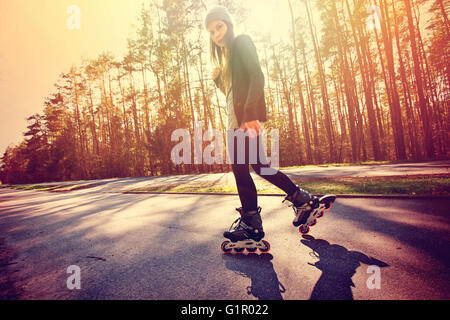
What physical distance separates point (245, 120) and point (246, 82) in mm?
409

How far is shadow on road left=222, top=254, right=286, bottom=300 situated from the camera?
136 cm

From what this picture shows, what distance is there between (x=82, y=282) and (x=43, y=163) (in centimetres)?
4285

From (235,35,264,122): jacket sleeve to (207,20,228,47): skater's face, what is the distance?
0.69ft

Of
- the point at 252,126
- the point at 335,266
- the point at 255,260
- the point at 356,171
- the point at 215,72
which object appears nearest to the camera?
the point at 335,266

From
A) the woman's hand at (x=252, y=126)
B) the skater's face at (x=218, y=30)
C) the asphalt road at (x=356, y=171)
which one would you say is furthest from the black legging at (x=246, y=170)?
the asphalt road at (x=356, y=171)

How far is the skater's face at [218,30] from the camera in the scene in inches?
85.0

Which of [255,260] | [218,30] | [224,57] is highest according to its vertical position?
[218,30]

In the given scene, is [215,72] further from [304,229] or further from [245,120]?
[304,229]

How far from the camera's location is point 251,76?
197 cm

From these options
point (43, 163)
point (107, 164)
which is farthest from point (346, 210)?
point (43, 163)

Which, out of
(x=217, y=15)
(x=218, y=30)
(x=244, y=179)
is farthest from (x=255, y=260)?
(x=217, y=15)
